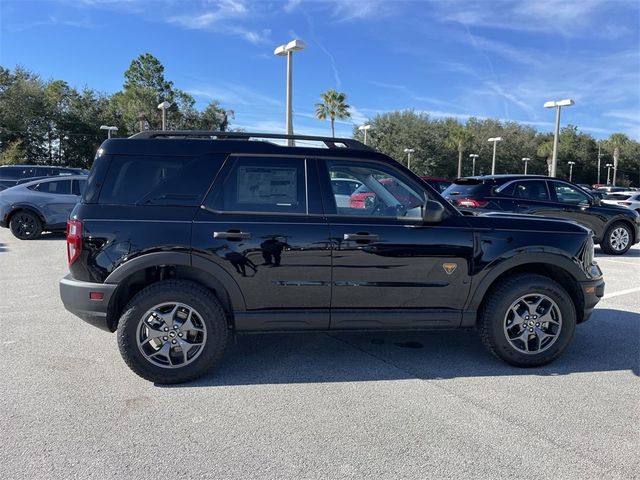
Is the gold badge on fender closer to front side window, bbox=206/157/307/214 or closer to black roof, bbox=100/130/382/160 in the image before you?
black roof, bbox=100/130/382/160

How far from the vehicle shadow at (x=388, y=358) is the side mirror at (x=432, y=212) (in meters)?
1.27

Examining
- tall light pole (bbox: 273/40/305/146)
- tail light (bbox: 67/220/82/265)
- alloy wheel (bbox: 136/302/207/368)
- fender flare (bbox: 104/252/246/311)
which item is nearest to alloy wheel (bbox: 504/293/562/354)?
fender flare (bbox: 104/252/246/311)

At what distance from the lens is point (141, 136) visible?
4.10m

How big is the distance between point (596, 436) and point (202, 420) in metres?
2.52

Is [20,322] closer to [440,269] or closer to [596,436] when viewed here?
[440,269]

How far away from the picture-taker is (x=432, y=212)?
400cm

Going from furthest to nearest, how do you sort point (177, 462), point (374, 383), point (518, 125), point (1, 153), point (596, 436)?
point (518, 125), point (1, 153), point (374, 383), point (596, 436), point (177, 462)

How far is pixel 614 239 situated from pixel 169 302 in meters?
10.4

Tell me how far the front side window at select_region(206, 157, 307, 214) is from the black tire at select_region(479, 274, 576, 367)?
5.82 feet

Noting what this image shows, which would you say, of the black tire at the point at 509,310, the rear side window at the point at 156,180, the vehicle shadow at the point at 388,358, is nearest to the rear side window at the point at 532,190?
the vehicle shadow at the point at 388,358

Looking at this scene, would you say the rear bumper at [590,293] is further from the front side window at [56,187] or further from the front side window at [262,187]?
the front side window at [56,187]

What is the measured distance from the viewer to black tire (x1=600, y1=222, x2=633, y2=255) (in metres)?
10.8

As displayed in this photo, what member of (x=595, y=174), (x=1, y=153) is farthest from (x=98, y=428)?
(x=595, y=174)

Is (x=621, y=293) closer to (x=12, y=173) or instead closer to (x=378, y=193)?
(x=378, y=193)
